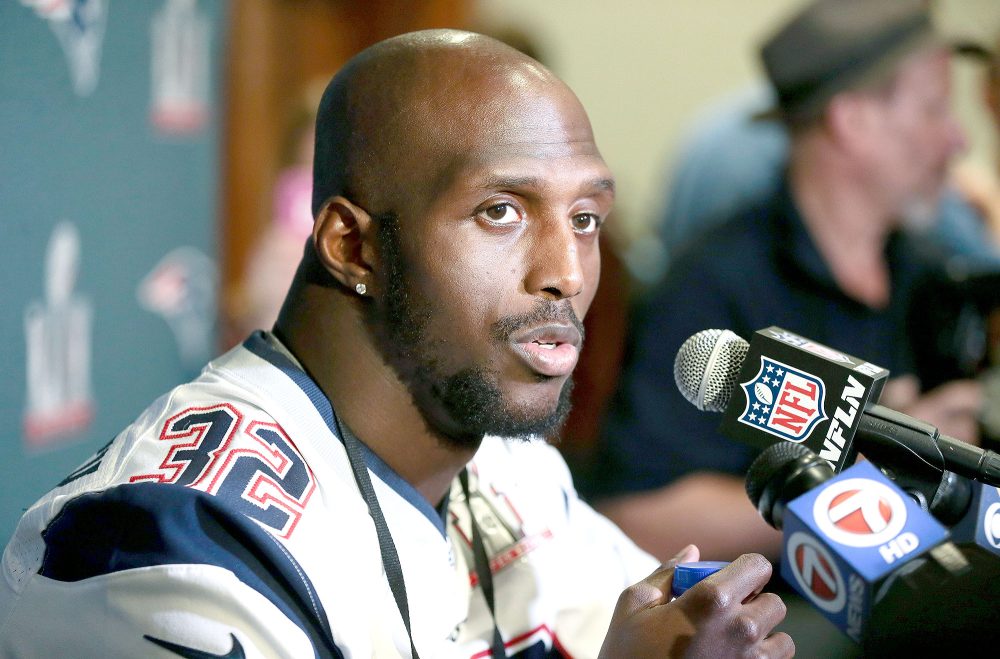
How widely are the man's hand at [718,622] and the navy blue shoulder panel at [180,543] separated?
333mm

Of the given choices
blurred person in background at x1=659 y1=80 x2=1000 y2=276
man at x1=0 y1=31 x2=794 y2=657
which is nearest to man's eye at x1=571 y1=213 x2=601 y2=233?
man at x1=0 y1=31 x2=794 y2=657

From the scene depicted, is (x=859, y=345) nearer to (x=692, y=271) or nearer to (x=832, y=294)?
(x=832, y=294)

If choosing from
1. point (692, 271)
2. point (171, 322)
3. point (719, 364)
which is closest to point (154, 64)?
point (171, 322)

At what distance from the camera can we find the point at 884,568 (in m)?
0.93

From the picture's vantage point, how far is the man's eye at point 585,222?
139 centimetres

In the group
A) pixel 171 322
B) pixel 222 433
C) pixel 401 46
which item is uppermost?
pixel 401 46

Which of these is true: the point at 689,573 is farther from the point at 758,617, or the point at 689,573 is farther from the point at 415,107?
the point at 415,107

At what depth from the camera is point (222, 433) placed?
4.07 ft

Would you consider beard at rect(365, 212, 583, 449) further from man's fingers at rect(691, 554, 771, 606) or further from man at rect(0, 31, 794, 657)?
man's fingers at rect(691, 554, 771, 606)

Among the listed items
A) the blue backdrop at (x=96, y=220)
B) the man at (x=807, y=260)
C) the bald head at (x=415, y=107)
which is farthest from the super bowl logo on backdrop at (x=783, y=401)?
the blue backdrop at (x=96, y=220)

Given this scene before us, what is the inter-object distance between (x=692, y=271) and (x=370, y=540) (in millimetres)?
1406

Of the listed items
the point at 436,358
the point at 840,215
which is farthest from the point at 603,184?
the point at 840,215

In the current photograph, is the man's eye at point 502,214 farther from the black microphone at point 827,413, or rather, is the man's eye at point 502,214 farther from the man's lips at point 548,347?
the black microphone at point 827,413

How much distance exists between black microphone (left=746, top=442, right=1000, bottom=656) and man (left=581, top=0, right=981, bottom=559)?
1370mm
